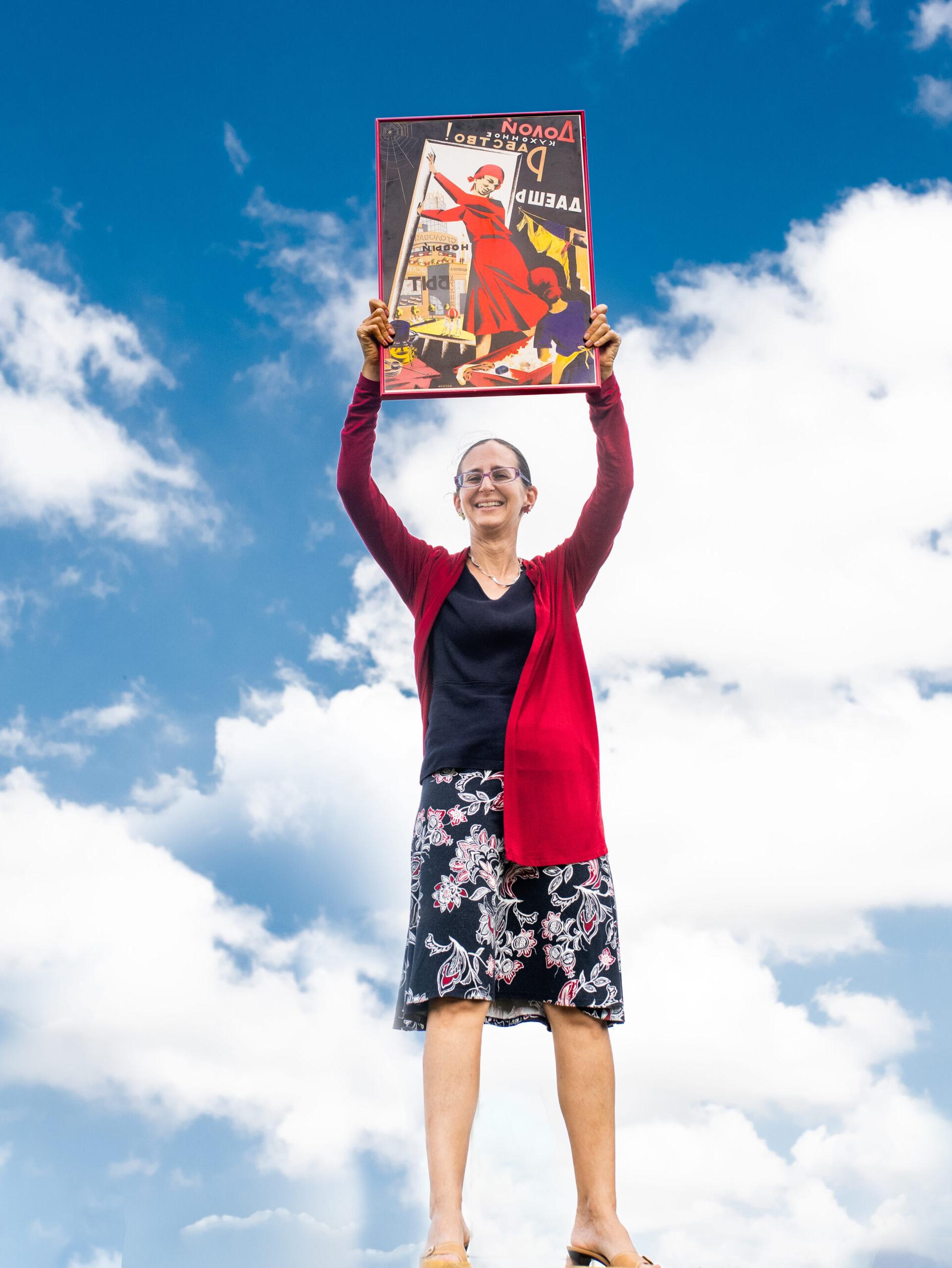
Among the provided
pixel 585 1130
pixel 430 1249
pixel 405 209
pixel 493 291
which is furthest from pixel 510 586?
pixel 430 1249

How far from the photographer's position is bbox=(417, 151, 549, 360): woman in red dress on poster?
10.9 ft

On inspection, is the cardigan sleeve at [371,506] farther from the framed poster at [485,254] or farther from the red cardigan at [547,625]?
the framed poster at [485,254]

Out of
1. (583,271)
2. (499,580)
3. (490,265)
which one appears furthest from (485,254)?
(499,580)

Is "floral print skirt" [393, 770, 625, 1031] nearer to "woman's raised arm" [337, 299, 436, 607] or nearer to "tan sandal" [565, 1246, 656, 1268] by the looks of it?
"tan sandal" [565, 1246, 656, 1268]

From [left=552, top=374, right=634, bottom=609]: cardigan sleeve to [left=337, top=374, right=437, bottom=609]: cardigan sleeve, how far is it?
484 mm

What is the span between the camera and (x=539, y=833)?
293 cm

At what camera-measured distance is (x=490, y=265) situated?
11.2ft

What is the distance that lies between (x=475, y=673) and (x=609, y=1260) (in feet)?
5.25

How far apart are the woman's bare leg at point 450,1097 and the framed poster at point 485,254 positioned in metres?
1.81

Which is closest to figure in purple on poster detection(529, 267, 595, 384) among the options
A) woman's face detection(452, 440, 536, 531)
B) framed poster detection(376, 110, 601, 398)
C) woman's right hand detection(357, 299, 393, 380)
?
framed poster detection(376, 110, 601, 398)

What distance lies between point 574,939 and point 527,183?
242cm

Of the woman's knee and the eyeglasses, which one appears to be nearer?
the woman's knee

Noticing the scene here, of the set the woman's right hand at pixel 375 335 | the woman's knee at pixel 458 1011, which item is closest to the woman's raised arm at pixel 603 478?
the woman's right hand at pixel 375 335

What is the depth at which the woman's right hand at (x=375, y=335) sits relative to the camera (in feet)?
10.6
